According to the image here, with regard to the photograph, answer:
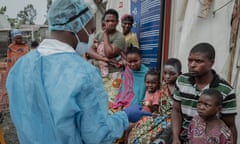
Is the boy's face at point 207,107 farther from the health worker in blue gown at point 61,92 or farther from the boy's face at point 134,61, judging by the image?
the boy's face at point 134,61

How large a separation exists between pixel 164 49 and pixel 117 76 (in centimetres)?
81

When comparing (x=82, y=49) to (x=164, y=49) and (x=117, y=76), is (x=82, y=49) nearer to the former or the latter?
(x=117, y=76)

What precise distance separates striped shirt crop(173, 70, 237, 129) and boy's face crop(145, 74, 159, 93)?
0.71 meters

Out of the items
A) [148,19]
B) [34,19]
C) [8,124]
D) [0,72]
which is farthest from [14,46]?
[34,19]

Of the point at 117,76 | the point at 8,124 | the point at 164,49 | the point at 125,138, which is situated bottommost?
the point at 8,124

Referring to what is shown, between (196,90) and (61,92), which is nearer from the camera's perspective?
(61,92)

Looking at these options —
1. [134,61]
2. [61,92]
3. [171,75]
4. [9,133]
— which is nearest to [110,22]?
[134,61]

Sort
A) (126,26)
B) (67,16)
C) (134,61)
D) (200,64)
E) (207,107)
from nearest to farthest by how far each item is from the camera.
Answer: (67,16)
(207,107)
(200,64)
(134,61)
(126,26)

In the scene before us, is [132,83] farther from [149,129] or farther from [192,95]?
[192,95]

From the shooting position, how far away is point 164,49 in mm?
3768

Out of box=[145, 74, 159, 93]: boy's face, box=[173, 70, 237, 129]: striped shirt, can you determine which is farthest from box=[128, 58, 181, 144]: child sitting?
box=[173, 70, 237, 129]: striped shirt

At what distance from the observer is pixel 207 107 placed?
6.04 ft

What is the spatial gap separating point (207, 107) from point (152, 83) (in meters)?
1.03

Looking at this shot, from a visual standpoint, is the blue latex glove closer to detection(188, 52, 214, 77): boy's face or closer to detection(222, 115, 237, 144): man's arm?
detection(188, 52, 214, 77): boy's face
